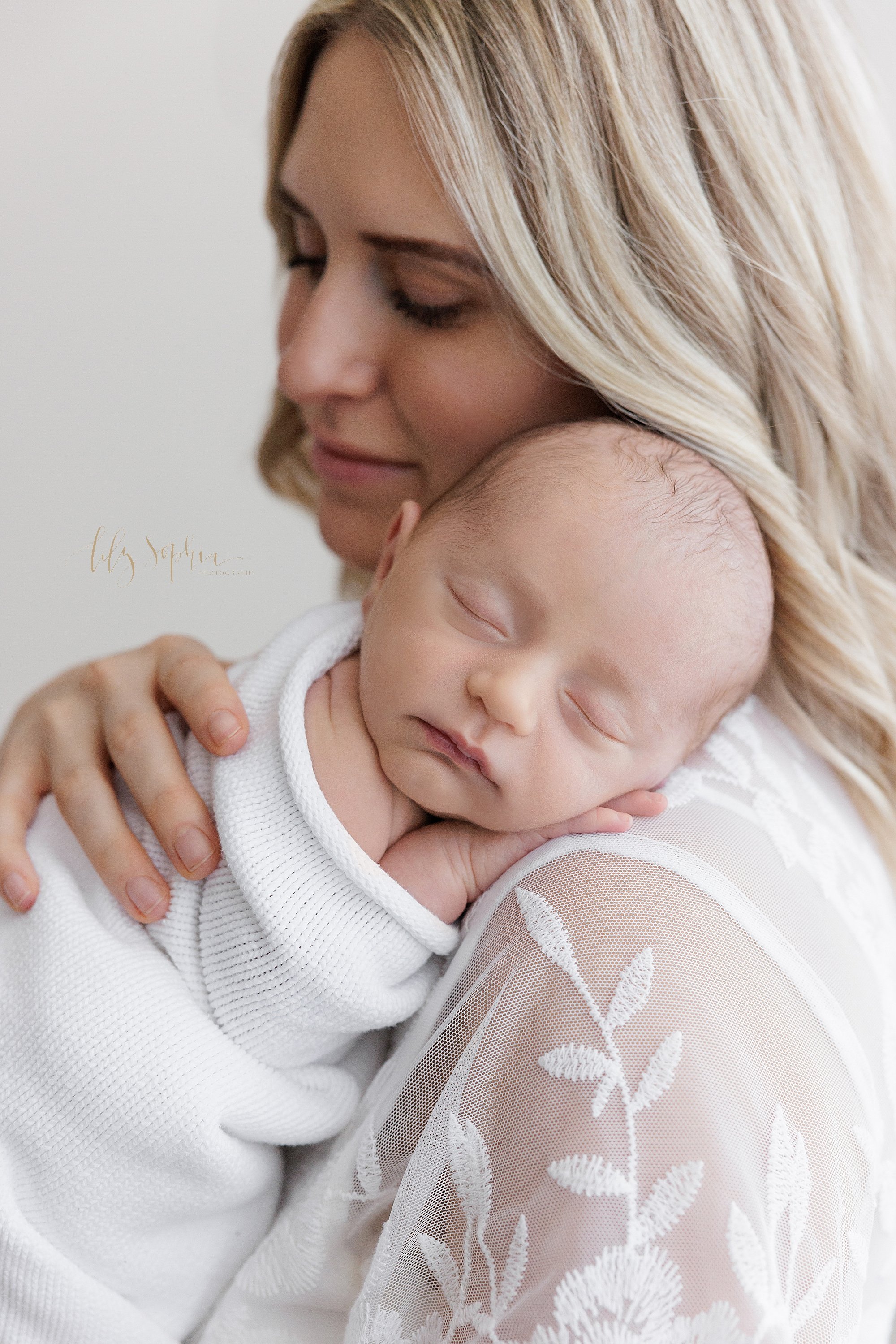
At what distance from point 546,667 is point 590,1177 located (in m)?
0.47

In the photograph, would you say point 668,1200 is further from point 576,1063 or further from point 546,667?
point 546,667

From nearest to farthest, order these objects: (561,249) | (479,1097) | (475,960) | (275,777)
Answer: (479,1097) → (475,960) → (275,777) → (561,249)

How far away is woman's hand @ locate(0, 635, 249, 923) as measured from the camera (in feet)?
3.34

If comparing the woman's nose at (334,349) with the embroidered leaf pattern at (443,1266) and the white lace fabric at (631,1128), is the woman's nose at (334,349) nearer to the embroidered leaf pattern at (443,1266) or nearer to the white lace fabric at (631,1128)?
the white lace fabric at (631,1128)

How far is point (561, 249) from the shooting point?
121 centimetres

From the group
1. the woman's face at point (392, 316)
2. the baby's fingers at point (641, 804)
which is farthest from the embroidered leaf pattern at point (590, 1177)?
the woman's face at point (392, 316)

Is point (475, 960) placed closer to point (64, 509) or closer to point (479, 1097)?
point (479, 1097)

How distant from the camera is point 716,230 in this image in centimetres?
125

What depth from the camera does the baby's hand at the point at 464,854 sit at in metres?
1.00

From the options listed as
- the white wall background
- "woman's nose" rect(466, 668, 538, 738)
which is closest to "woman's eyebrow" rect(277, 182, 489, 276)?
the white wall background

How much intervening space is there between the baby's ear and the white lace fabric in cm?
41

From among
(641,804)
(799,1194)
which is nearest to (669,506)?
(641,804)

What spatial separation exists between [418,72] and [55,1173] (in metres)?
1.25

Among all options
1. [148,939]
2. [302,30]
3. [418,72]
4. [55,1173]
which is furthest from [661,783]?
[302,30]
